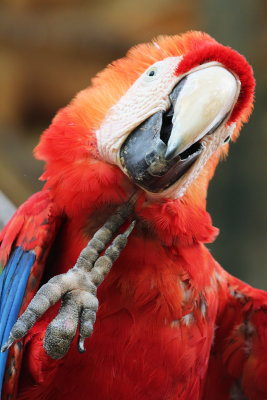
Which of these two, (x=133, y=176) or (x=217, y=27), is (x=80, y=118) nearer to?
(x=133, y=176)

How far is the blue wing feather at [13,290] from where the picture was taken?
0.91 m

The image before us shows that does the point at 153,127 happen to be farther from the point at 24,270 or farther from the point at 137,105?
the point at 24,270

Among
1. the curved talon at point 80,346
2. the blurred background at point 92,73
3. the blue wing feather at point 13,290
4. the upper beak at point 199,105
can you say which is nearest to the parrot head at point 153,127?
the upper beak at point 199,105

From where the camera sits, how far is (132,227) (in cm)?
84

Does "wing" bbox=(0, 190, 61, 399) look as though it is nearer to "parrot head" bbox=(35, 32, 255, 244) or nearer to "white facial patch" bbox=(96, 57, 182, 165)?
"parrot head" bbox=(35, 32, 255, 244)

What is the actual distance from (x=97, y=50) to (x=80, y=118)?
5.07 ft

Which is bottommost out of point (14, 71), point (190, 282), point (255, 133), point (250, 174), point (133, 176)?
point (250, 174)

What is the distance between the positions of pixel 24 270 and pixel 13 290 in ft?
0.15

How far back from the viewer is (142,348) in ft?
3.02

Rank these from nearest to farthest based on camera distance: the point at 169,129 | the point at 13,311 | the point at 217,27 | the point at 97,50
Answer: the point at 169,129, the point at 13,311, the point at 217,27, the point at 97,50

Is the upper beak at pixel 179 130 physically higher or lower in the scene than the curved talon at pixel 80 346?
higher

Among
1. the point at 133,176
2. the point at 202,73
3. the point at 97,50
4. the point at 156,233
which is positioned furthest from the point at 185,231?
the point at 97,50

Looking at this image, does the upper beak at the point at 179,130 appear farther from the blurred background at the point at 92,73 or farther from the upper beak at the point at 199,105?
the blurred background at the point at 92,73

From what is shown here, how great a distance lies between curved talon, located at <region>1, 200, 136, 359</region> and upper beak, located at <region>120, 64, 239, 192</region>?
0.11 metres
